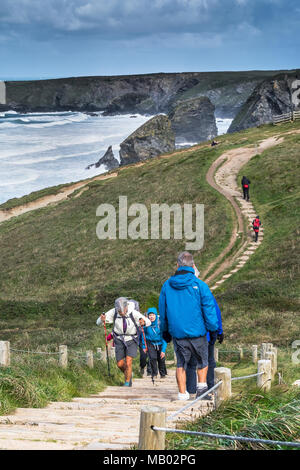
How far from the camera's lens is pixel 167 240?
1453 inches

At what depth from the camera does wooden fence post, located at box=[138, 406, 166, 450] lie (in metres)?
4.42

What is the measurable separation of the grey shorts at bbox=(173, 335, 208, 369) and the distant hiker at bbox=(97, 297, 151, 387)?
214 centimetres

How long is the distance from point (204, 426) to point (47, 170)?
104725 millimetres

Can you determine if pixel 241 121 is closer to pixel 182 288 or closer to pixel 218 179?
pixel 218 179

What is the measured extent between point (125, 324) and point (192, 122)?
413ft

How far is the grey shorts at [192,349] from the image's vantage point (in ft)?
27.6

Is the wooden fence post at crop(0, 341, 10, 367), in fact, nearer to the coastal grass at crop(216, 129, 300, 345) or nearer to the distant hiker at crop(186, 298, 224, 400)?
the distant hiker at crop(186, 298, 224, 400)

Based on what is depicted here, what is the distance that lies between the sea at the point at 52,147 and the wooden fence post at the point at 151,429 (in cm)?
8542

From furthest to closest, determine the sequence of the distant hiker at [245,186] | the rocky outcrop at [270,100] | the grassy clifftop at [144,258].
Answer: the rocky outcrop at [270,100] < the distant hiker at [245,186] < the grassy clifftop at [144,258]

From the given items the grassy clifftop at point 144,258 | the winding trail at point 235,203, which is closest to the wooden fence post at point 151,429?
the grassy clifftop at point 144,258

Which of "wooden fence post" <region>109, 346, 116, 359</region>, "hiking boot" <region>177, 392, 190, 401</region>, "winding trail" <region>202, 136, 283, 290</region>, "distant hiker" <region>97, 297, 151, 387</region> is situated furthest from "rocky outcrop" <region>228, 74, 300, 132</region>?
"hiking boot" <region>177, 392, 190, 401</region>

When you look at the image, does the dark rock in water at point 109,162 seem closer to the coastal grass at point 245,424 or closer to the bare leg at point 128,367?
the bare leg at point 128,367

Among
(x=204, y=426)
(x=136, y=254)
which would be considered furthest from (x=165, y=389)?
(x=136, y=254)

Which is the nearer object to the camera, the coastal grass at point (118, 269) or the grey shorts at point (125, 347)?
the grey shorts at point (125, 347)
